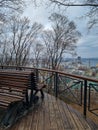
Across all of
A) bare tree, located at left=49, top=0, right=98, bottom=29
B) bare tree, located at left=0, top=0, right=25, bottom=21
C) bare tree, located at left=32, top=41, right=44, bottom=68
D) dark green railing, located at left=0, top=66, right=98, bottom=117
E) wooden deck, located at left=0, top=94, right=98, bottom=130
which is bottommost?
wooden deck, located at left=0, top=94, right=98, bottom=130

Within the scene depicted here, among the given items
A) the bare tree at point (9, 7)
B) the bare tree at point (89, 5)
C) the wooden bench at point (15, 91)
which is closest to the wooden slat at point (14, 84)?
the wooden bench at point (15, 91)

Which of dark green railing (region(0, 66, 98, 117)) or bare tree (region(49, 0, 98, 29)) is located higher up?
bare tree (region(49, 0, 98, 29))

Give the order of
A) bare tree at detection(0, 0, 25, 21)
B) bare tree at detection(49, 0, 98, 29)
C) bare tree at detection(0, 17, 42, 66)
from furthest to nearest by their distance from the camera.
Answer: bare tree at detection(0, 17, 42, 66) → bare tree at detection(0, 0, 25, 21) → bare tree at detection(49, 0, 98, 29)

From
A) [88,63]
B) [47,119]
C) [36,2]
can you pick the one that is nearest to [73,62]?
[88,63]

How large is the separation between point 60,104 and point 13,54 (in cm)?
1808

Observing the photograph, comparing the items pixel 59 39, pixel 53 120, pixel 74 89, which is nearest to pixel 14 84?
pixel 53 120

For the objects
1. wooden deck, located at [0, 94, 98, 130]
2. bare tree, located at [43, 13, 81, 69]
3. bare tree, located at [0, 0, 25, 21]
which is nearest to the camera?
wooden deck, located at [0, 94, 98, 130]

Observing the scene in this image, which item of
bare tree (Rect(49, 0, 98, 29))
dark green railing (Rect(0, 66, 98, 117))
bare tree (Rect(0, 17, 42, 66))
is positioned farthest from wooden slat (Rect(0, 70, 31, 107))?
bare tree (Rect(0, 17, 42, 66))

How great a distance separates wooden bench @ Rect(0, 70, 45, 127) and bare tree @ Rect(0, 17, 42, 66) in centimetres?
1678

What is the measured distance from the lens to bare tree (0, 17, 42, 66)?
21.7m

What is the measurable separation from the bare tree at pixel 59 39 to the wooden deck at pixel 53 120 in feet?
50.5

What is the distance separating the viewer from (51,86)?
765cm

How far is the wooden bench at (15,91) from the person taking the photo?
3.95 m

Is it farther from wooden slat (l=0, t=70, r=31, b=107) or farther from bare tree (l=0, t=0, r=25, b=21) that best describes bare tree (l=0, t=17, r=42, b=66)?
wooden slat (l=0, t=70, r=31, b=107)
